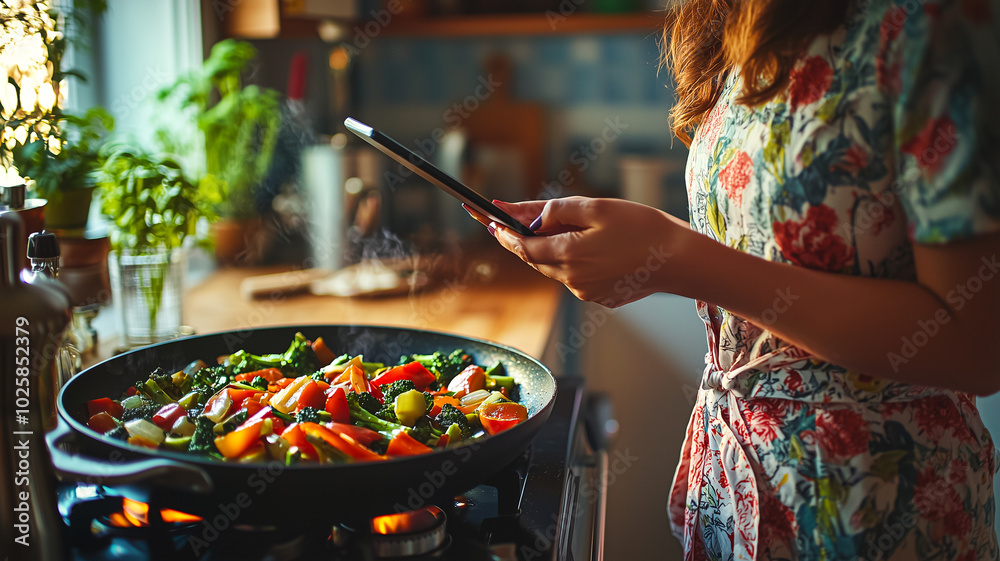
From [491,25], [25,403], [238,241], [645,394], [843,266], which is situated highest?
[491,25]

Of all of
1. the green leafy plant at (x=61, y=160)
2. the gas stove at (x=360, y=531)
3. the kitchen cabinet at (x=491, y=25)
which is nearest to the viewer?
the gas stove at (x=360, y=531)

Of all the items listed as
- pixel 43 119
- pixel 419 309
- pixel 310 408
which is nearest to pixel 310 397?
pixel 310 408

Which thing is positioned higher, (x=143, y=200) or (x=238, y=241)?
(x=143, y=200)

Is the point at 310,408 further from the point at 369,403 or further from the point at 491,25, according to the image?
the point at 491,25

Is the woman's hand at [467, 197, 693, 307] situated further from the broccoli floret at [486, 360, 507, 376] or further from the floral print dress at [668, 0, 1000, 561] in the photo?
the broccoli floret at [486, 360, 507, 376]

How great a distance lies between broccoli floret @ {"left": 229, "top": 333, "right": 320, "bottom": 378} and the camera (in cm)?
104

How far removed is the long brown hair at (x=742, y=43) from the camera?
76 centimetres

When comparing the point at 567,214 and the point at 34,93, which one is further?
the point at 34,93

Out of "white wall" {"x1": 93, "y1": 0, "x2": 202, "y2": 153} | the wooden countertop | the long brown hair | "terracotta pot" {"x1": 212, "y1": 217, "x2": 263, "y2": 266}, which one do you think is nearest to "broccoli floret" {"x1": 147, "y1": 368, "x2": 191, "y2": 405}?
the wooden countertop

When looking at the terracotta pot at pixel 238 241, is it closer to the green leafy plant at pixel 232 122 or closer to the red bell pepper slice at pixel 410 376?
the green leafy plant at pixel 232 122

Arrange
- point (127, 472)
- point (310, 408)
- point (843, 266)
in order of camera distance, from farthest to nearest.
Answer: point (310, 408) < point (843, 266) < point (127, 472)

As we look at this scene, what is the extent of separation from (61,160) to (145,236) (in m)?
0.19

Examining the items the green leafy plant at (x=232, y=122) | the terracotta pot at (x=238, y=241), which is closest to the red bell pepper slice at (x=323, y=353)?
the green leafy plant at (x=232, y=122)

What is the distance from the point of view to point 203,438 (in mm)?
781
